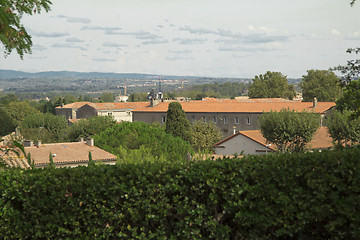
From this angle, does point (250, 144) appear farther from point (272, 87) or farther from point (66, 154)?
point (272, 87)

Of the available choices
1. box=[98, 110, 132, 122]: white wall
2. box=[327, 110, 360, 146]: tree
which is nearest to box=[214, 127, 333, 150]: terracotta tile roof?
box=[327, 110, 360, 146]: tree

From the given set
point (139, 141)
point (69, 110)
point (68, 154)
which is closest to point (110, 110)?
point (69, 110)

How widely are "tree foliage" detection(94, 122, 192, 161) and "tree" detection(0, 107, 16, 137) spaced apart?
217 feet

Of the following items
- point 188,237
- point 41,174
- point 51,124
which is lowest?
point 51,124

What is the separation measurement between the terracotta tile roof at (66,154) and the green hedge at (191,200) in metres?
29.2

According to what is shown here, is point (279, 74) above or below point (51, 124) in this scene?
above

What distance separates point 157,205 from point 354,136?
50.5m

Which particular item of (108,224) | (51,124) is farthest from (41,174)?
(51,124)

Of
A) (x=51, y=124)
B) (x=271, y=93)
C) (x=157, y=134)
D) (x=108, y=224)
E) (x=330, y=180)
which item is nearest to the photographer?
(x=330, y=180)

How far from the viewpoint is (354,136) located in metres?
55.5

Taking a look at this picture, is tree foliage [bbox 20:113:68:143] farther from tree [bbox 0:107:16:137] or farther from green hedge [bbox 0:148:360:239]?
green hedge [bbox 0:148:360:239]

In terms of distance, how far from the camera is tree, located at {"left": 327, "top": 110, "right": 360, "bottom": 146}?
181 feet

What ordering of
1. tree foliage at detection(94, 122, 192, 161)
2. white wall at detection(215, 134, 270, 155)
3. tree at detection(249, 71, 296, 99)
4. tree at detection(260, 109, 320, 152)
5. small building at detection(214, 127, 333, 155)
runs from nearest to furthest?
tree foliage at detection(94, 122, 192, 161) → tree at detection(260, 109, 320, 152) → small building at detection(214, 127, 333, 155) → white wall at detection(215, 134, 270, 155) → tree at detection(249, 71, 296, 99)

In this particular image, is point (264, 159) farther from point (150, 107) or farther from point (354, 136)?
point (150, 107)
